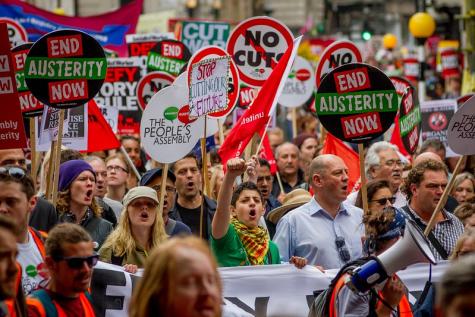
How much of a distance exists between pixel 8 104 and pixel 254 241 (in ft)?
5.84

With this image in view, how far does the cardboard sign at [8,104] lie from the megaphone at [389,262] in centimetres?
331

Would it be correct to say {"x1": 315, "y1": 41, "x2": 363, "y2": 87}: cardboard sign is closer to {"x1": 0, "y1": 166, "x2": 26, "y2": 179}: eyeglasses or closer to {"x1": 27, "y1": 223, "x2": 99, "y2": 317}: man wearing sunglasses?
{"x1": 0, "y1": 166, "x2": 26, "y2": 179}: eyeglasses

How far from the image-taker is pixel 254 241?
8180 mm

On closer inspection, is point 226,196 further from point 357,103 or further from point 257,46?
point 257,46

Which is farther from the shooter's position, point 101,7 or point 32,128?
point 101,7

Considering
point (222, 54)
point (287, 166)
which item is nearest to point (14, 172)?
point (222, 54)

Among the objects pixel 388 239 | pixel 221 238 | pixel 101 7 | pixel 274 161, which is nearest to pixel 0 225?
pixel 388 239

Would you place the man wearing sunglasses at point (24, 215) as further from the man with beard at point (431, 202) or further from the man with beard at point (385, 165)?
the man with beard at point (385, 165)

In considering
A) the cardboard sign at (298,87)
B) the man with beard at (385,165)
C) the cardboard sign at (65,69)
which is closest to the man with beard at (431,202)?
the man with beard at (385,165)

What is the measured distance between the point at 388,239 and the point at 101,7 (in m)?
49.8

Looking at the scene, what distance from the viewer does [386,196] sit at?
8844mm

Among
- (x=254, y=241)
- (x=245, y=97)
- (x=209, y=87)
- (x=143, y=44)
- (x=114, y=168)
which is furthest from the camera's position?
(x=143, y=44)

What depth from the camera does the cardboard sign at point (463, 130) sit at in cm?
922

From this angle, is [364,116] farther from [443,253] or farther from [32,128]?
[32,128]
